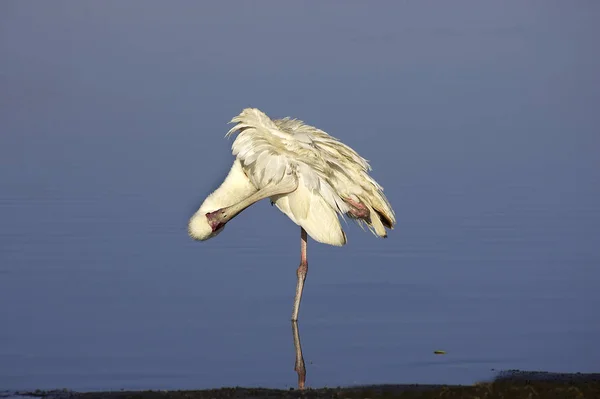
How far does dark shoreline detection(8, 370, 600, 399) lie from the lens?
9508 millimetres

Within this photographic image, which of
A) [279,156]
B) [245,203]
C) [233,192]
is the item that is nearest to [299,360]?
[245,203]

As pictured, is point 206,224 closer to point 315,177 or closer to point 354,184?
point 315,177

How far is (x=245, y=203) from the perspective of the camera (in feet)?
42.4

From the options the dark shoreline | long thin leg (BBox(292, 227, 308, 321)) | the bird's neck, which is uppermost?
the bird's neck

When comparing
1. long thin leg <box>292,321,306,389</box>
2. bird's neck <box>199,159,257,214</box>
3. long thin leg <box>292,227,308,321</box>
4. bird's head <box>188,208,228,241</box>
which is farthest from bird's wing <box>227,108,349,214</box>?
long thin leg <box>292,321,306,389</box>

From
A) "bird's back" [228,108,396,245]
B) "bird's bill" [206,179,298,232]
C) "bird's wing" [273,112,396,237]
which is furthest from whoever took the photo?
"bird's wing" [273,112,396,237]

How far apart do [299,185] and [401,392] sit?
3.18m

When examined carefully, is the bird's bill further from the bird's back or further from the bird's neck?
the bird's neck

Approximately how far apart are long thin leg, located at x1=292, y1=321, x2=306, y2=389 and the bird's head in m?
1.17

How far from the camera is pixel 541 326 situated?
13.3 metres

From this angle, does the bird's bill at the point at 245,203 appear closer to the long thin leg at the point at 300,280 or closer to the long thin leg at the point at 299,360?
the long thin leg at the point at 300,280

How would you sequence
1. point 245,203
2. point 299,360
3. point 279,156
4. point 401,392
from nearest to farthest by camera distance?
1. point 401,392
2. point 299,360
3. point 279,156
4. point 245,203

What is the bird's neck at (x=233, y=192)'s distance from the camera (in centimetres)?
1337

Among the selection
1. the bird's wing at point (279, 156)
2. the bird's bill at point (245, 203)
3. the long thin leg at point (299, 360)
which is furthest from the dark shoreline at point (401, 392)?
the bird's bill at point (245, 203)
